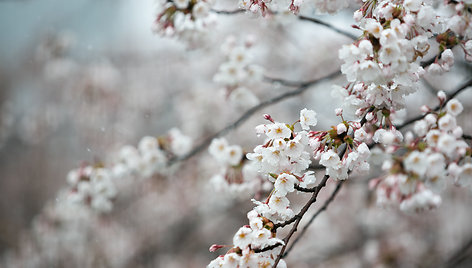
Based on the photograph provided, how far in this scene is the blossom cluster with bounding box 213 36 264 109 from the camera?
278 centimetres

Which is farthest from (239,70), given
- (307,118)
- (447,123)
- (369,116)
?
(447,123)

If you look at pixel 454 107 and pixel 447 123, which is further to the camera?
pixel 454 107

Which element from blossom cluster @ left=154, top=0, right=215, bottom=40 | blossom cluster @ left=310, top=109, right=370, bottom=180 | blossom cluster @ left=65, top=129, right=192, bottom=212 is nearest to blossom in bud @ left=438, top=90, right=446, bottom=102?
blossom cluster @ left=310, top=109, right=370, bottom=180

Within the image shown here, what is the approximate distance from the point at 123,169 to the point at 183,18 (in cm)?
137

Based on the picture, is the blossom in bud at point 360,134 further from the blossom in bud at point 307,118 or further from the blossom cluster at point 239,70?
the blossom cluster at point 239,70

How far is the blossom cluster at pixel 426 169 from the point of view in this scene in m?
1.13

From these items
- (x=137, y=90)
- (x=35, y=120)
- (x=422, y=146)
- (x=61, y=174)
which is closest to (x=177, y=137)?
(x=422, y=146)

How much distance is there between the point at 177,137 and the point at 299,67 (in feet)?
9.83

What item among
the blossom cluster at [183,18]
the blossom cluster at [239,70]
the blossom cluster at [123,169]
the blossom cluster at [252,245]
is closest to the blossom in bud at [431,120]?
the blossom cluster at [252,245]

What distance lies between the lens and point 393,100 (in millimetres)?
1514

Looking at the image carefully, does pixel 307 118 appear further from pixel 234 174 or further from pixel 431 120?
pixel 234 174

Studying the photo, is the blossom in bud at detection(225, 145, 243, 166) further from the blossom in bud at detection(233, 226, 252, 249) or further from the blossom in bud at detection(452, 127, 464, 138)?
the blossom in bud at detection(452, 127, 464, 138)

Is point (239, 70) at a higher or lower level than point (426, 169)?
higher

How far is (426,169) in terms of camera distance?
3.75 ft
